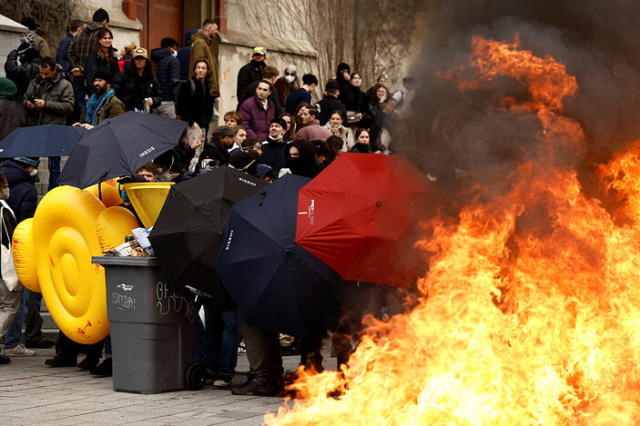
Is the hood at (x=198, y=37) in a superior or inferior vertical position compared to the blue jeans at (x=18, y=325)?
superior

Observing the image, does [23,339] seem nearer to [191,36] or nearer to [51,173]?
[51,173]

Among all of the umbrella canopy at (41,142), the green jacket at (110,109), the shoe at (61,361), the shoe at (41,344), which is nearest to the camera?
the shoe at (61,361)

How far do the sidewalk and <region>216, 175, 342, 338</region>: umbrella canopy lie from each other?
29.0 inches

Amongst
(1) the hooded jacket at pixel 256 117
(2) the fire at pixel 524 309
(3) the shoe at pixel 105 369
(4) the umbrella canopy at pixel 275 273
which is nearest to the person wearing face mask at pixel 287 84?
(1) the hooded jacket at pixel 256 117

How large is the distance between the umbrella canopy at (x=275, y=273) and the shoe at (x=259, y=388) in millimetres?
882

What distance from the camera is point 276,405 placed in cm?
848

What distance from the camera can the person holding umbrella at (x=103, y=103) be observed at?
13.3 m

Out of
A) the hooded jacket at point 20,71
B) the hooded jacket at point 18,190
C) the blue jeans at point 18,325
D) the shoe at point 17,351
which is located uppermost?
the hooded jacket at point 20,71

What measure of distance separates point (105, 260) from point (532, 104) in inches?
153

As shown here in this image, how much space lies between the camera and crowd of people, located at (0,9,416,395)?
933 cm

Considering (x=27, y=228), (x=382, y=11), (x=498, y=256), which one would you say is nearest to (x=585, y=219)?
(x=498, y=256)

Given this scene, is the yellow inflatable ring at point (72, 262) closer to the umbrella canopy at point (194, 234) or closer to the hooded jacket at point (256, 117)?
the umbrella canopy at point (194, 234)

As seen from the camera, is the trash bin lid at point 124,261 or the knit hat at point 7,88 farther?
the knit hat at point 7,88

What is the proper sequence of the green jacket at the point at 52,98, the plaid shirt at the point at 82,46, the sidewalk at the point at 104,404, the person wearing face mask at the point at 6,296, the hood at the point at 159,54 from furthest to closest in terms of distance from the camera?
the hood at the point at 159,54 → the plaid shirt at the point at 82,46 → the green jacket at the point at 52,98 → the person wearing face mask at the point at 6,296 → the sidewalk at the point at 104,404
